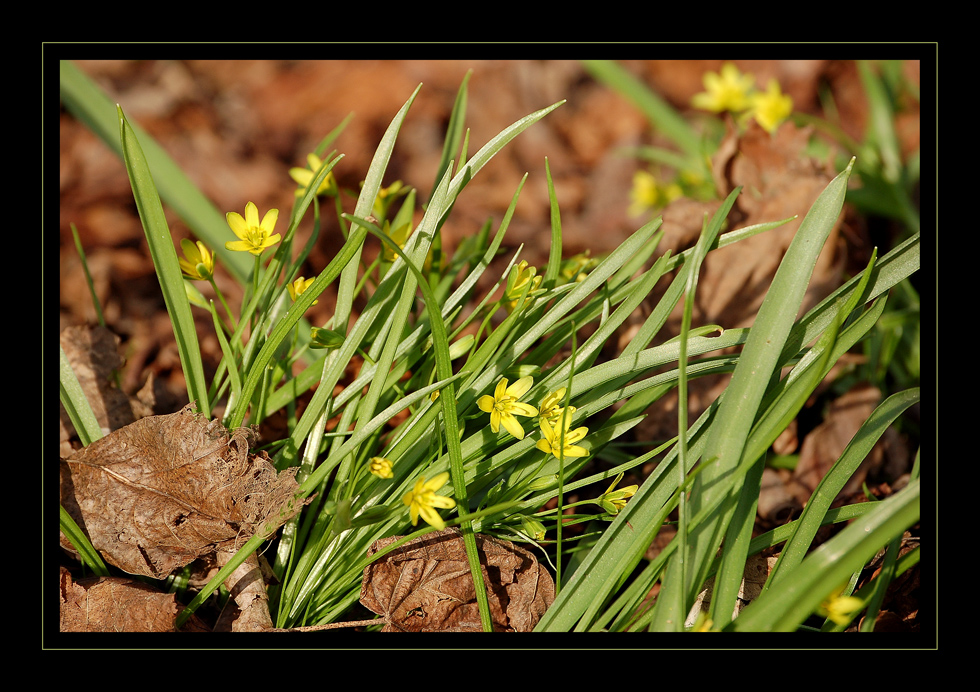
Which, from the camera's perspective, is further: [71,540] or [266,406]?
[266,406]

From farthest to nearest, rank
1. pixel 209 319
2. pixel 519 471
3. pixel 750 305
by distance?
pixel 209 319 → pixel 750 305 → pixel 519 471

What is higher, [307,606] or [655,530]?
[655,530]

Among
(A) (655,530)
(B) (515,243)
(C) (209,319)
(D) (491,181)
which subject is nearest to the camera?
(A) (655,530)

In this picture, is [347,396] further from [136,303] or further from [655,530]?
[136,303]

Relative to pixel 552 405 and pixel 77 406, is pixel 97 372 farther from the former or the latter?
pixel 552 405

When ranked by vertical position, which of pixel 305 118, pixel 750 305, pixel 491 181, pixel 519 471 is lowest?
pixel 519 471

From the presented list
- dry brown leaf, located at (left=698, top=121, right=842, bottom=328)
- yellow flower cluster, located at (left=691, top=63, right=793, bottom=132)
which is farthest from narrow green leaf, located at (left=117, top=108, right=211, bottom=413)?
yellow flower cluster, located at (left=691, top=63, right=793, bottom=132)

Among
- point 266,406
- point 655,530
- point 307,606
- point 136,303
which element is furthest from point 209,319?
point 655,530

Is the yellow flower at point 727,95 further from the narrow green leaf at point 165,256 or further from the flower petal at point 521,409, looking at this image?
the narrow green leaf at point 165,256

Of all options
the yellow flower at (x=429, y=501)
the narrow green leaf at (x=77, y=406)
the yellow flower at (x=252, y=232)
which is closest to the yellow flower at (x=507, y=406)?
the yellow flower at (x=429, y=501)
